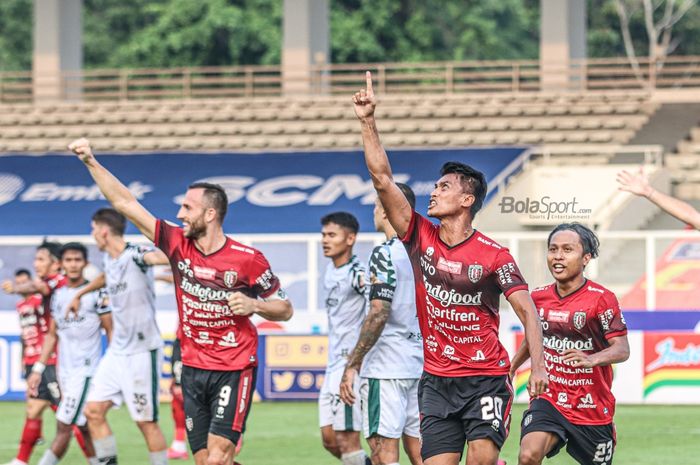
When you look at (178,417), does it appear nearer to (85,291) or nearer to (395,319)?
(85,291)

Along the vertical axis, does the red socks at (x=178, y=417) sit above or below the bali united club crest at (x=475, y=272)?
below

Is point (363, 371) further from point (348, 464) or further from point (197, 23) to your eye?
point (197, 23)

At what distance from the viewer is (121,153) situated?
94.9ft

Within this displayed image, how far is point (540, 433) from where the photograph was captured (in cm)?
826

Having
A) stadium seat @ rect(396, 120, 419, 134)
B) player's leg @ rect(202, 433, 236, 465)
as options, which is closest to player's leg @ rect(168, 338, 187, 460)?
player's leg @ rect(202, 433, 236, 465)

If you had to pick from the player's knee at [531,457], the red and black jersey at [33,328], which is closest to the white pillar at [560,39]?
the red and black jersey at [33,328]

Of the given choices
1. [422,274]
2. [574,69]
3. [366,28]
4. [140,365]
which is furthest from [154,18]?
[422,274]

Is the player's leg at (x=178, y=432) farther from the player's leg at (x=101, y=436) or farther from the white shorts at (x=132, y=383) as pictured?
the player's leg at (x=101, y=436)

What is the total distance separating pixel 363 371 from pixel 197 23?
34467mm

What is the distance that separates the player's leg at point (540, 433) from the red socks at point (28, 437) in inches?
194

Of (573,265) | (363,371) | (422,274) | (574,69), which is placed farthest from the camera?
(574,69)

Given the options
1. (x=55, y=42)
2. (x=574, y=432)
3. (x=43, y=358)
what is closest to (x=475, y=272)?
(x=574, y=432)

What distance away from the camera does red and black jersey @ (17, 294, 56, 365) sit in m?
12.8

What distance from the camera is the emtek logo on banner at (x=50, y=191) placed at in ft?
89.7
